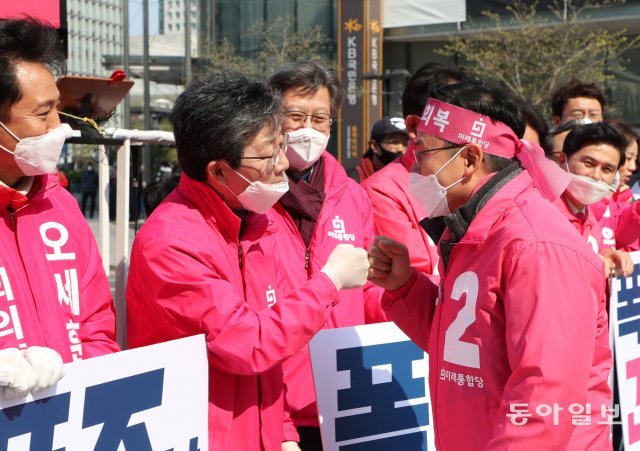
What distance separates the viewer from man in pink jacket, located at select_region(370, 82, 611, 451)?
206cm

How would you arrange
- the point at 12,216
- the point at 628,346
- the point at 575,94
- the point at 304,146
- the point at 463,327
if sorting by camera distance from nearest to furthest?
the point at 463,327, the point at 12,216, the point at 304,146, the point at 628,346, the point at 575,94

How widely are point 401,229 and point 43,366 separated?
191 cm

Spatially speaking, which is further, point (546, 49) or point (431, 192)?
point (546, 49)

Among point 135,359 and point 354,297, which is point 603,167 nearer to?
point 354,297

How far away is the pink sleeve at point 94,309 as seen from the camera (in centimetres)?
256

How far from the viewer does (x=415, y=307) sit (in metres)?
2.81

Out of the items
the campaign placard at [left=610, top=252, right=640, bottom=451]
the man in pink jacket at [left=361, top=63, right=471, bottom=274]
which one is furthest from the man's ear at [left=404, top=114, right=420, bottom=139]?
the campaign placard at [left=610, top=252, right=640, bottom=451]

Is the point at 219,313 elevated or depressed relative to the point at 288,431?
elevated

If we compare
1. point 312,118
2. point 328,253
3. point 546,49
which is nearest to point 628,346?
point 328,253

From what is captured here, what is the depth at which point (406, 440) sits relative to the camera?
329 cm

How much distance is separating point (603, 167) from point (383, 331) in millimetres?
1985

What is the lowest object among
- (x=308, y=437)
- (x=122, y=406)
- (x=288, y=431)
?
(x=308, y=437)

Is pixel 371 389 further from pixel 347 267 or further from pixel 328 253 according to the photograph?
pixel 347 267

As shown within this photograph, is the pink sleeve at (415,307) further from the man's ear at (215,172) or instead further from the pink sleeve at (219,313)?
the man's ear at (215,172)
